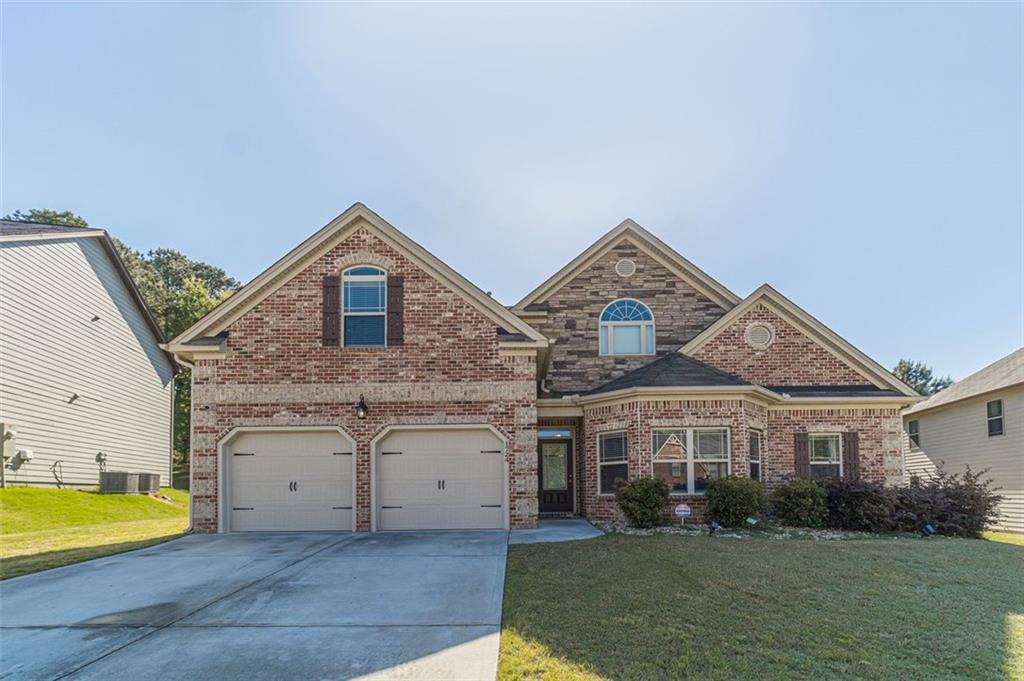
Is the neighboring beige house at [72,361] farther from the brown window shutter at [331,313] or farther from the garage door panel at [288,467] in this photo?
the brown window shutter at [331,313]

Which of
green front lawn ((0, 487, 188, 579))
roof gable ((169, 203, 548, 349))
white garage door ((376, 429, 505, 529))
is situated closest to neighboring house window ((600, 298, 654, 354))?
roof gable ((169, 203, 548, 349))

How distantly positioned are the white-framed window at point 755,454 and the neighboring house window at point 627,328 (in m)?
3.60

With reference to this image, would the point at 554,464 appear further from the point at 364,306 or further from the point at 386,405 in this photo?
the point at 364,306

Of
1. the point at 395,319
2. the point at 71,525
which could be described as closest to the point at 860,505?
the point at 395,319

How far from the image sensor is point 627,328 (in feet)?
60.2

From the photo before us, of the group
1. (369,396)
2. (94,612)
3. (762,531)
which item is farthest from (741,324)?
(94,612)

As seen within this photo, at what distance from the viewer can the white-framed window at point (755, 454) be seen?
50.6 feet

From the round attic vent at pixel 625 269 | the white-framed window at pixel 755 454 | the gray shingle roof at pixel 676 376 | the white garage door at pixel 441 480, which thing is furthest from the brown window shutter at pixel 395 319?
the white-framed window at pixel 755 454

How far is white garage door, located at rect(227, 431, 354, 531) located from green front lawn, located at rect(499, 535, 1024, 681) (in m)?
4.66

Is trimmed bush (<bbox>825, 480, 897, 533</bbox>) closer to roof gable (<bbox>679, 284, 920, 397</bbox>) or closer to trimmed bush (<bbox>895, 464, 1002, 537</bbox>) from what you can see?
trimmed bush (<bbox>895, 464, 1002, 537</bbox>)

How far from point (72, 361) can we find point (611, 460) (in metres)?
17.5

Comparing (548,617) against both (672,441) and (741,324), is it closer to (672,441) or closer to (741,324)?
(672,441)

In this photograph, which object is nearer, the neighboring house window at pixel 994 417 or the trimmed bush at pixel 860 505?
the trimmed bush at pixel 860 505

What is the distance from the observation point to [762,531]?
13.6m
